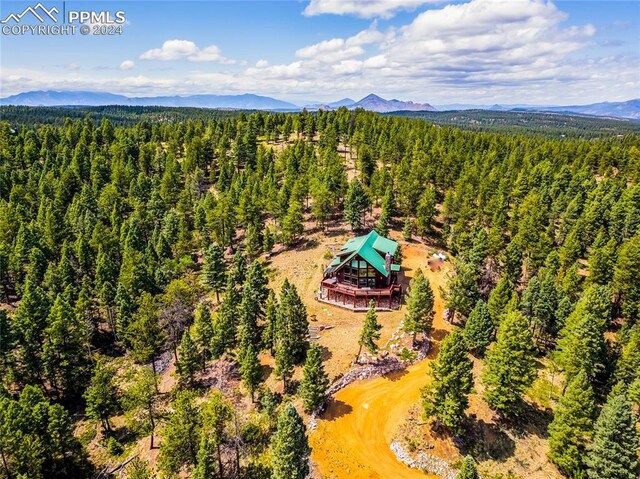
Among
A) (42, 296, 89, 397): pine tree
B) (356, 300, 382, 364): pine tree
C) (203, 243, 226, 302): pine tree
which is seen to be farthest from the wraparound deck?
(42, 296, 89, 397): pine tree

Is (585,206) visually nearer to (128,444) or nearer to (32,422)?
(128,444)

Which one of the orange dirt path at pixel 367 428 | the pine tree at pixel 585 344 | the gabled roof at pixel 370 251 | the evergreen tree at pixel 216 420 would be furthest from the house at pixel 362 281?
the evergreen tree at pixel 216 420

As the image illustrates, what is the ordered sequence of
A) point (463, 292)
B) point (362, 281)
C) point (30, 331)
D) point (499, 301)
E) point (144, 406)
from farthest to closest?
point (362, 281) → point (463, 292) → point (499, 301) → point (30, 331) → point (144, 406)

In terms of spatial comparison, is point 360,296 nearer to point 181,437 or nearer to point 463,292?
point 463,292

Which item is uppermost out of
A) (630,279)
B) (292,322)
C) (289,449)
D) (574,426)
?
(630,279)

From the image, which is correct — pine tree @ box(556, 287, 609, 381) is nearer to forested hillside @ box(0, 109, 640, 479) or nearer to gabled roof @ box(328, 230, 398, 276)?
forested hillside @ box(0, 109, 640, 479)

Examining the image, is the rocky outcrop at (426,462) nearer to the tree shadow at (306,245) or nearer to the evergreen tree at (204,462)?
the evergreen tree at (204,462)

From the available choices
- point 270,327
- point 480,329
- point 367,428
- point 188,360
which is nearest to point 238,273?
point 270,327

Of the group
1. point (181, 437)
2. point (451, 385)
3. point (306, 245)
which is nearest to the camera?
point (181, 437)
